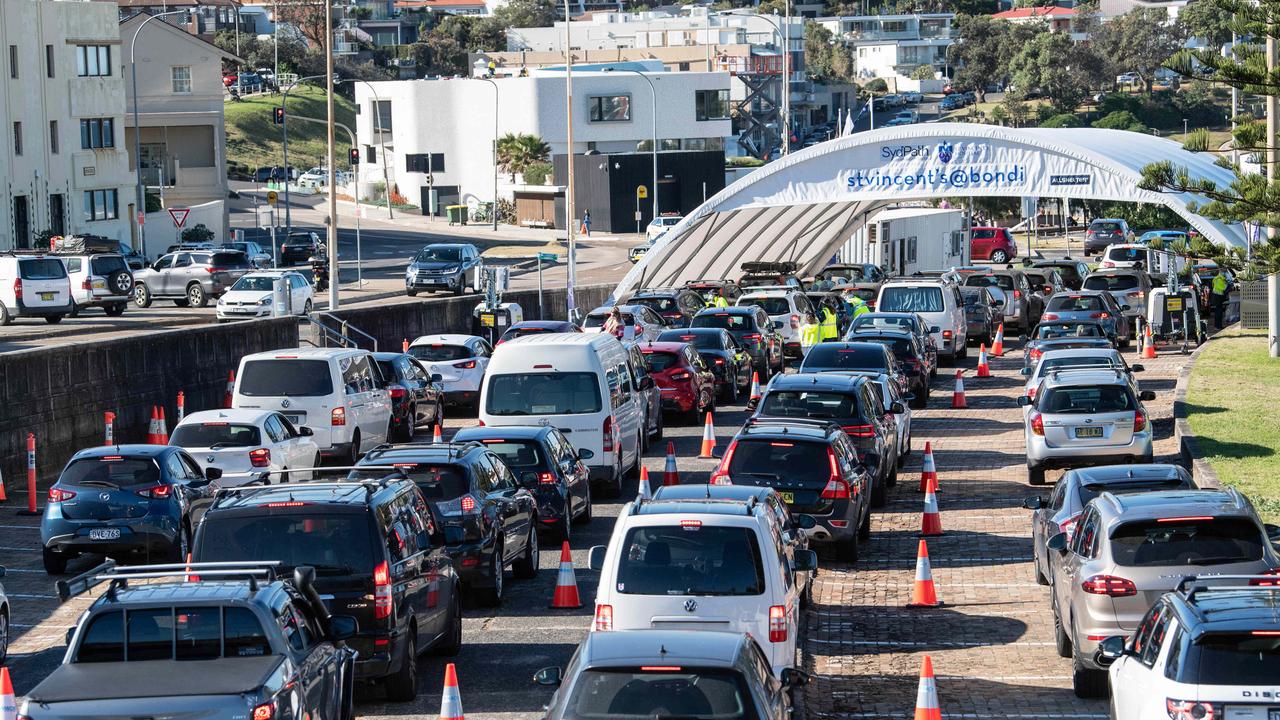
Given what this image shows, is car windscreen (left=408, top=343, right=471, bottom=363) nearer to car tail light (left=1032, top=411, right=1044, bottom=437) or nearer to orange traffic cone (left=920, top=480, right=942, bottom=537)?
car tail light (left=1032, top=411, right=1044, bottom=437)

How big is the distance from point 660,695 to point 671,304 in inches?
1347

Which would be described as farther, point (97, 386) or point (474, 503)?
point (97, 386)

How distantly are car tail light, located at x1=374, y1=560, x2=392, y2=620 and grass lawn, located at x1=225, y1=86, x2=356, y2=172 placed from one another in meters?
114

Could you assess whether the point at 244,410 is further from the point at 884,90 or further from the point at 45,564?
the point at 884,90

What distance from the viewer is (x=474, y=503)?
1703cm

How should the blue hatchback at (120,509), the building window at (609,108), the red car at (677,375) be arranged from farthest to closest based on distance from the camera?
the building window at (609,108)
the red car at (677,375)
the blue hatchback at (120,509)

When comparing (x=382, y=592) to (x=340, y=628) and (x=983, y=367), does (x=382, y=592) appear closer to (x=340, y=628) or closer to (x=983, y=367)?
(x=340, y=628)

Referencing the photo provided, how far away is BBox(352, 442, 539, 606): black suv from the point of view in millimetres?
16953

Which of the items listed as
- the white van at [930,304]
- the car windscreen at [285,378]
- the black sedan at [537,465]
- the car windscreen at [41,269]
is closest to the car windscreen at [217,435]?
the car windscreen at [285,378]

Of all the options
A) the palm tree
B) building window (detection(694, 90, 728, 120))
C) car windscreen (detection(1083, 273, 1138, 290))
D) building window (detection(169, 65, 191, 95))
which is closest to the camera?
car windscreen (detection(1083, 273, 1138, 290))

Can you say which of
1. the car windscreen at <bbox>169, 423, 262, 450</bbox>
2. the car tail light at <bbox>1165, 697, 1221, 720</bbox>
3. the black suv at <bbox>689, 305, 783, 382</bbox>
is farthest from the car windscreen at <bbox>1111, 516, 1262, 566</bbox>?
the black suv at <bbox>689, 305, 783, 382</bbox>

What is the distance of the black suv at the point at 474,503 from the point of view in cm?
1695

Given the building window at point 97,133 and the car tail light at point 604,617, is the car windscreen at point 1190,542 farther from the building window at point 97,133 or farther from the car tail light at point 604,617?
the building window at point 97,133

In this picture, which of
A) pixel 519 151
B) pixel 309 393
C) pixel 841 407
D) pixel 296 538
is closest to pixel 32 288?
pixel 309 393
